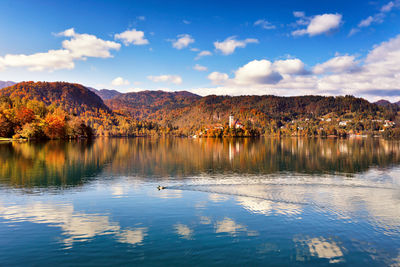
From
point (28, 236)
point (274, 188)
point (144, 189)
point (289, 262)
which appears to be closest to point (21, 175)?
point (144, 189)

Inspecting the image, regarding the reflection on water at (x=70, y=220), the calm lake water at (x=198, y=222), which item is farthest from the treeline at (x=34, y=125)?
the reflection on water at (x=70, y=220)

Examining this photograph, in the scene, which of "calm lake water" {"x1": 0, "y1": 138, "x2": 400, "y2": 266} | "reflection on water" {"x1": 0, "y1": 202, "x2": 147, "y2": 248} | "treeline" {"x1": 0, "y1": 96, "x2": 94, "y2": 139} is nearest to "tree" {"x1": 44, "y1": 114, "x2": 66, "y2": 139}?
"treeline" {"x1": 0, "y1": 96, "x2": 94, "y2": 139}

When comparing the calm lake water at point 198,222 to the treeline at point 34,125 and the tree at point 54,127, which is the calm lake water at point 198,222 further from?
the tree at point 54,127

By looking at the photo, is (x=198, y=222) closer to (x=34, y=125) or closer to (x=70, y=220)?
(x=70, y=220)

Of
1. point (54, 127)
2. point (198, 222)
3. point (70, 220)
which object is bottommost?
point (198, 222)

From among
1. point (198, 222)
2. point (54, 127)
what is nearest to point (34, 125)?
point (54, 127)

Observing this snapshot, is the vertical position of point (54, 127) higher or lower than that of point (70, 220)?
higher

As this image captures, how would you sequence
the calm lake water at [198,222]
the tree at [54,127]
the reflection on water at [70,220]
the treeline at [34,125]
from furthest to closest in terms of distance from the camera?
1. the tree at [54,127]
2. the treeline at [34,125]
3. the reflection on water at [70,220]
4. the calm lake water at [198,222]

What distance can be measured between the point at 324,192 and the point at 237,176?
14443 millimetres

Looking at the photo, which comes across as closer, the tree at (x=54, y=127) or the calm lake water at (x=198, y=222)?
the calm lake water at (x=198, y=222)

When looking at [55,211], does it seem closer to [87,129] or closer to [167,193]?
[167,193]

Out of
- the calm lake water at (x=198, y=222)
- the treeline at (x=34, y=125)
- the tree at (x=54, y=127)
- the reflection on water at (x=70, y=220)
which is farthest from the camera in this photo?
the tree at (x=54, y=127)

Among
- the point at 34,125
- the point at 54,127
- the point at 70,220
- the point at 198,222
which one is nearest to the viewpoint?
the point at 198,222

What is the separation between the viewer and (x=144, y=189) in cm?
3341
